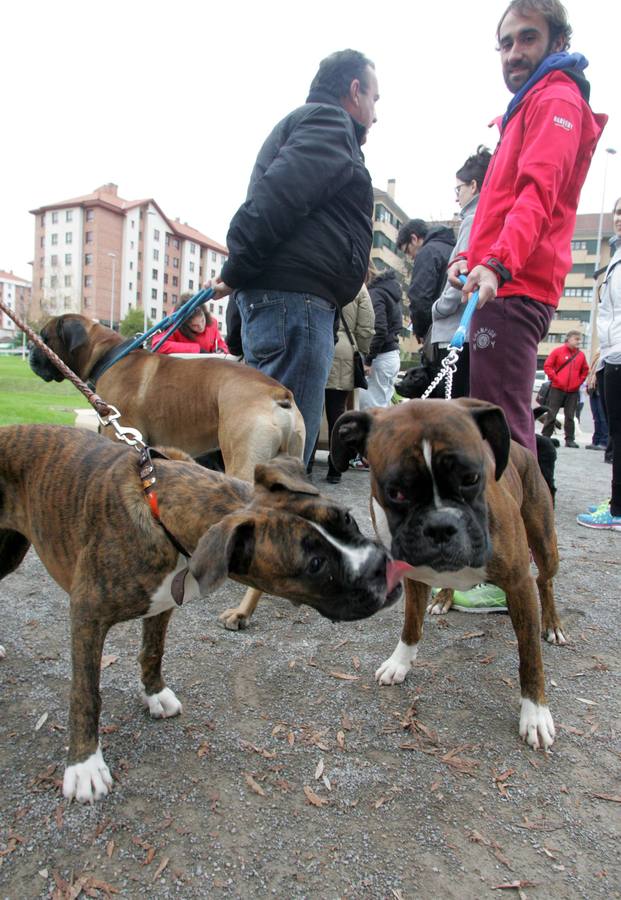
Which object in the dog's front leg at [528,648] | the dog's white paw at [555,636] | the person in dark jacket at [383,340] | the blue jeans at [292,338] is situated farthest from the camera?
the person in dark jacket at [383,340]

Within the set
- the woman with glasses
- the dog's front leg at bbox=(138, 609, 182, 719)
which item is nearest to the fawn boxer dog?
the dog's front leg at bbox=(138, 609, 182, 719)

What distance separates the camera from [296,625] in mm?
3398

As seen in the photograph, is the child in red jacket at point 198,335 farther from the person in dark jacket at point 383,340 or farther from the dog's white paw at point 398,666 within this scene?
the dog's white paw at point 398,666

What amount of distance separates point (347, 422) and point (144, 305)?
98671 millimetres

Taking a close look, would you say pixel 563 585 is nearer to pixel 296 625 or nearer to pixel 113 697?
pixel 296 625

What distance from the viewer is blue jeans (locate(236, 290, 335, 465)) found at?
3.87 meters

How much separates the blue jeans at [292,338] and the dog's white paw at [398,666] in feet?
6.16

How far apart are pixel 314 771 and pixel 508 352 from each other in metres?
2.45

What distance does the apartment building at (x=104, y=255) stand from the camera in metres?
90.5

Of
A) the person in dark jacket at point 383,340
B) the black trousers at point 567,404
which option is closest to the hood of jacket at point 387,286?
the person in dark jacket at point 383,340

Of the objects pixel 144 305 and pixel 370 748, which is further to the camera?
pixel 144 305

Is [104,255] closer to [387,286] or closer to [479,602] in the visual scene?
[387,286]

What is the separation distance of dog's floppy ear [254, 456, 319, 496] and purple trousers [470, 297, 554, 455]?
5.76 ft

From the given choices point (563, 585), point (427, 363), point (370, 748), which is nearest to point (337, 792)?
point (370, 748)
